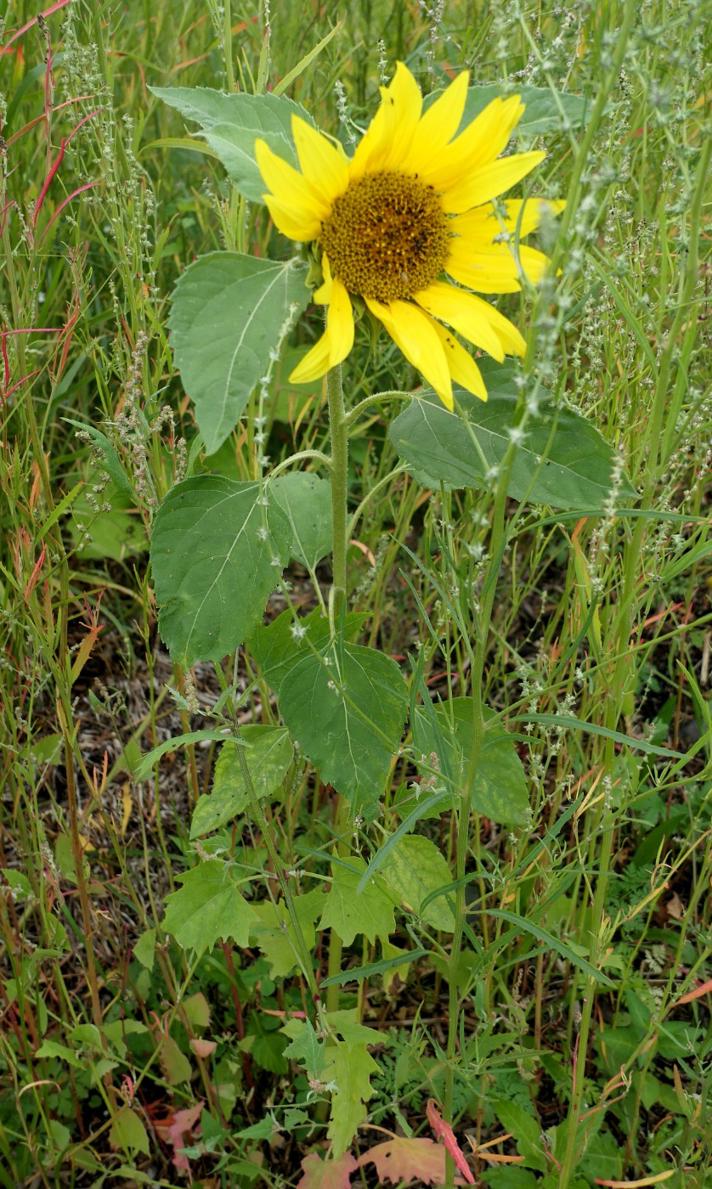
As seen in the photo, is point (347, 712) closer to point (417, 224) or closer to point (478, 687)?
point (478, 687)

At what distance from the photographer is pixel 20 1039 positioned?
1423 millimetres

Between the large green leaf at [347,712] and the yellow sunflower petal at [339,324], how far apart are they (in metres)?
0.32

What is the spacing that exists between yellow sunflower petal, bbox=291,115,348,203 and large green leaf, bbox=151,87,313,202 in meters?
0.06

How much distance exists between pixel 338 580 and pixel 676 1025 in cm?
93

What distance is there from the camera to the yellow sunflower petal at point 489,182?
38.3 inches

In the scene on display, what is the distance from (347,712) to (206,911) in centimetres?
35

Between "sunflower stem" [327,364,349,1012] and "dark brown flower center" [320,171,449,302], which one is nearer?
"dark brown flower center" [320,171,449,302]

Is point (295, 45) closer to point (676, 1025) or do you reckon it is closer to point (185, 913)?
point (185, 913)

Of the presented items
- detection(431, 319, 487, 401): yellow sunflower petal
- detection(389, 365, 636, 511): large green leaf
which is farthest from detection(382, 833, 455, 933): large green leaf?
detection(431, 319, 487, 401): yellow sunflower petal

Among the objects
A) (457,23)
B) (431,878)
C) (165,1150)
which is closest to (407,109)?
(431,878)

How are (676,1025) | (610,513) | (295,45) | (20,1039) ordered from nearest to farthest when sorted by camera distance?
(610,513), (20,1039), (676,1025), (295,45)

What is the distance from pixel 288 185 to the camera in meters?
0.89

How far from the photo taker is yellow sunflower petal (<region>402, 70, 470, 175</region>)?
97cm

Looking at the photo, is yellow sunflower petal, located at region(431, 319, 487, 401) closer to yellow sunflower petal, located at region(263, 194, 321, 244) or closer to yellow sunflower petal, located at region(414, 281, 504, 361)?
yellow sunflower petal, located at region(414, 281, 504, 361)
